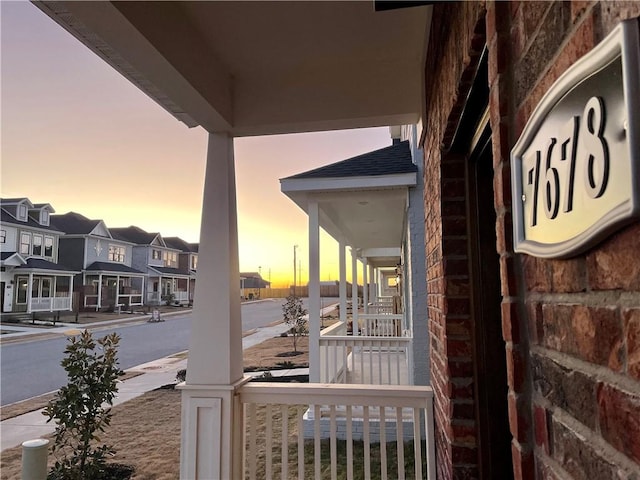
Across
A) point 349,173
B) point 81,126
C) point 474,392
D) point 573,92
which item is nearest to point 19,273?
point 81,126

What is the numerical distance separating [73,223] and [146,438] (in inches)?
452

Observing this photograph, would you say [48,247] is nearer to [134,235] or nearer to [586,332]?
[134,235]

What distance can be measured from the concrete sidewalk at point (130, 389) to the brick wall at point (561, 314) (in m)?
5.67

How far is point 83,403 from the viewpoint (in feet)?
11.5

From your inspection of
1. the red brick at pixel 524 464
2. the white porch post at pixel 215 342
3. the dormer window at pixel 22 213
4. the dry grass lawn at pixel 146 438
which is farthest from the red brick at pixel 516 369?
the dormer window at pixel 22 213

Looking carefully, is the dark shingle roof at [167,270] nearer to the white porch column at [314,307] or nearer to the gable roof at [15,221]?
the gable roof at [15,221]

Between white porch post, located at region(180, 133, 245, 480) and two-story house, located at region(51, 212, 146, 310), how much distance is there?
9.88 metres

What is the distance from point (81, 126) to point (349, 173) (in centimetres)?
465

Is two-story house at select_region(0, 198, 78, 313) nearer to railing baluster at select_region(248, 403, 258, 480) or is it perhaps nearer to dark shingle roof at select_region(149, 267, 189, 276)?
dark shingle roof at select_region(149, 267, 189, 276)

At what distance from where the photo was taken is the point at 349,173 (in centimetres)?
532

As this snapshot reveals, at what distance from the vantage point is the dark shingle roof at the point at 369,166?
208 inches

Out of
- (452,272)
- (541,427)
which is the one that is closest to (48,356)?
(452,272)

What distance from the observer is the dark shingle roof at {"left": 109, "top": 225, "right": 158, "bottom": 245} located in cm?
1803

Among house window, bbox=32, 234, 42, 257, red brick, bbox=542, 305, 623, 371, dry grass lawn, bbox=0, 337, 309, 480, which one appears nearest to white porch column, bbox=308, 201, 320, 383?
dry grass lawn, bbox=0, 337, 309, 480
